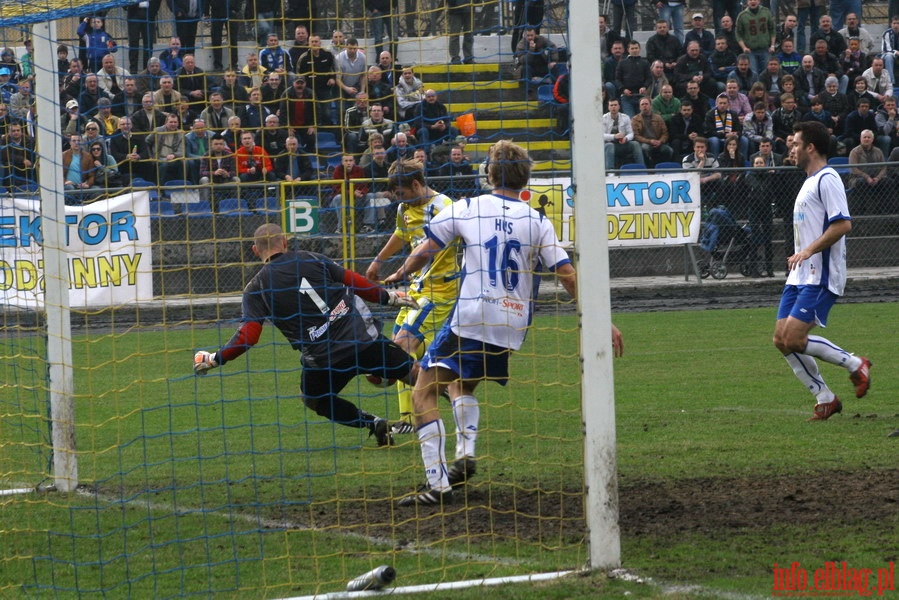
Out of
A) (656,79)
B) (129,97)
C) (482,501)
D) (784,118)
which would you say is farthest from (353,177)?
(784,118)

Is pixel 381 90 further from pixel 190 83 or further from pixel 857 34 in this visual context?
pixel 857 34

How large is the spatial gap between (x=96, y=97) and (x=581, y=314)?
20.9ft

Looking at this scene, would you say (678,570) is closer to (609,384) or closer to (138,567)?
(609,384)

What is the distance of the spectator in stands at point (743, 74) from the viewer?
78.4ft

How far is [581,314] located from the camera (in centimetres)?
583

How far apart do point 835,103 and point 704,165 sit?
3.76 meters

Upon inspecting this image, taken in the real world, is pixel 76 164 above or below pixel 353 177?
above

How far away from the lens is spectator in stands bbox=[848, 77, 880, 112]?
23.4 m

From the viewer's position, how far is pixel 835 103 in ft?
76.9

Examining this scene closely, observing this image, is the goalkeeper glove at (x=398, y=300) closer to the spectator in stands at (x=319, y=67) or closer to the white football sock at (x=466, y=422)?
the white football sock at (x=466, y=422)

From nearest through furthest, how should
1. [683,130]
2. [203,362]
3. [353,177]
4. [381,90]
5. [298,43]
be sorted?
[203,362], [381,90], [353,177], [298,43], [683,130]

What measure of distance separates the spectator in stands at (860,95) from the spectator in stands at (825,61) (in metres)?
0.76

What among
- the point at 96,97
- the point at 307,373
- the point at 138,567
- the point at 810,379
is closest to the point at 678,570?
the point at 138,567

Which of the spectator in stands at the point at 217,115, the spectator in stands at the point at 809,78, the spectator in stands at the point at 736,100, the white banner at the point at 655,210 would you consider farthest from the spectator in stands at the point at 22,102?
the spectator in stands at the point at 809,78
